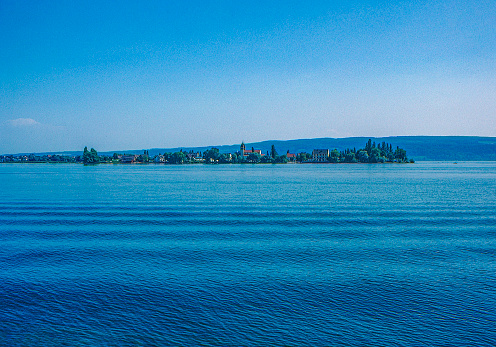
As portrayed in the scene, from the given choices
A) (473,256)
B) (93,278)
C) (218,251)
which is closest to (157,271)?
(93,278)

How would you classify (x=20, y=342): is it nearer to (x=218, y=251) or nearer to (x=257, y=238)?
(x=218, y=251)

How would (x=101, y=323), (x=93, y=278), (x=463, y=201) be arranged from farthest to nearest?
(x=463, y=201) < (x=93, y=278) < (x=101, y=323)

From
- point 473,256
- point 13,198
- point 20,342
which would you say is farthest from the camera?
point 13,198

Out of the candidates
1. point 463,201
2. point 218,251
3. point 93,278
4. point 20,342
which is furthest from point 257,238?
point 463,201

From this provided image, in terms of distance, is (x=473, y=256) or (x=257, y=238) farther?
(x=257, y=238)

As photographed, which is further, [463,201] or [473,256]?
[463,201]

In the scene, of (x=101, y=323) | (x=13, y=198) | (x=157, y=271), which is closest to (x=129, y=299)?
(x=101, y=323)

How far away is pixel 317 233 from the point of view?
29.7 meters

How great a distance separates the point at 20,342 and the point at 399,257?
65.3 feet

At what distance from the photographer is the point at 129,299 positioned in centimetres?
1723

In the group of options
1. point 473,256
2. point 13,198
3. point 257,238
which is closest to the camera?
point 473,256

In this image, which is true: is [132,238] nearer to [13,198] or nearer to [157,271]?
[157,271]

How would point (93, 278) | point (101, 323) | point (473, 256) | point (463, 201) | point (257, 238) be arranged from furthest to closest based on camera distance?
point (463, 201) → point (257, 238) → point (473, 256) → point (93, 278) → point (101, 323)

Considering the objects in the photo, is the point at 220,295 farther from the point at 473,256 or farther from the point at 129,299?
the point at 473,256
